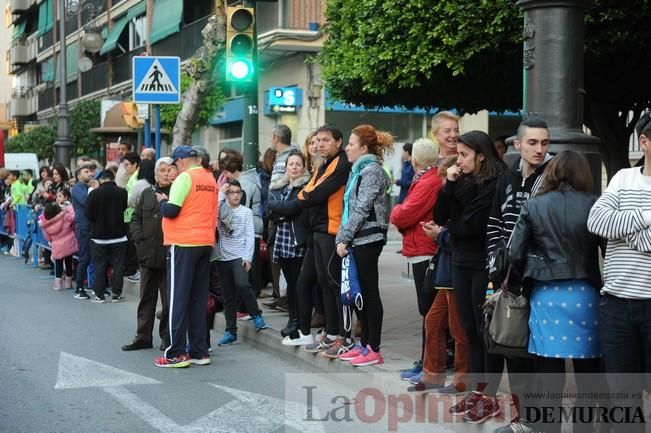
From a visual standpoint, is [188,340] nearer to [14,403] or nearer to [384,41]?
[14,403]

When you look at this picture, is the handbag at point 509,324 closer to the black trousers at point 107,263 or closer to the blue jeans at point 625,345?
the blue jeans at point 625,345

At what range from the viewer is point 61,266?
15344 mm

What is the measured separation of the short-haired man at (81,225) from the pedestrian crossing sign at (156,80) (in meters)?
1.52

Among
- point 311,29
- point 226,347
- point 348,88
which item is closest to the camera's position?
point 226,347

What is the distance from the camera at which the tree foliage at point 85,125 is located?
38.9m

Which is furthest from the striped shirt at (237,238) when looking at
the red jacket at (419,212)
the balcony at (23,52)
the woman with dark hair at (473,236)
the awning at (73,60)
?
the balcony at (23,52)

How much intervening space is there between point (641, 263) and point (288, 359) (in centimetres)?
469

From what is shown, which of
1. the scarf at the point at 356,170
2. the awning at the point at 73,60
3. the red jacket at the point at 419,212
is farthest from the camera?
the awning at the point at 73,60

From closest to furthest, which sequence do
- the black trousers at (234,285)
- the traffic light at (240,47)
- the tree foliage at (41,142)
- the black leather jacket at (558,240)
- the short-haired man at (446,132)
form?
the black leather jacket at (558,240), the short-haired man at (446,132), the black trousers at (234,285), the traffic light at (240,47), the tree foliage at (41,142)

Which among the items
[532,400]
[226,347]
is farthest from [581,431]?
[226,347]

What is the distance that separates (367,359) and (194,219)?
1904 mm

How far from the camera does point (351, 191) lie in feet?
27.3

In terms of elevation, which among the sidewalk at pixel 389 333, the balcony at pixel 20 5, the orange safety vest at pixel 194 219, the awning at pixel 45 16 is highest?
the balcony at pixel 20 5

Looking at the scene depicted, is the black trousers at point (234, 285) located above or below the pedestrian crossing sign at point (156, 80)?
below
